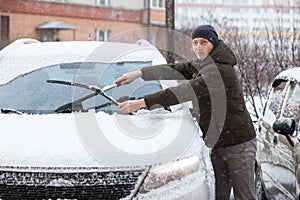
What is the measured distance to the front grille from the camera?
3691mm

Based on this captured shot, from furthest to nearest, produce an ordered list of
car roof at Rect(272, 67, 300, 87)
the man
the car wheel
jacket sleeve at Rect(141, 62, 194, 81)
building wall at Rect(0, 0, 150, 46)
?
building wall at Rect(0, 0, 150, 46), the car wheel, car roof at Rect(272, 67, 300, 87), jacket sleeve at Rect(141, 62, 194, 81), the man

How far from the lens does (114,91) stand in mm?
5031

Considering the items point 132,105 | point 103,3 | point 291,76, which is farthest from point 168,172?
point 103,3

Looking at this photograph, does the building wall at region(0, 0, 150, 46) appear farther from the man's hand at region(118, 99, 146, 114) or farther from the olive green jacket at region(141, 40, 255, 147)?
the man's hand at region(118, 99, 146, 114)

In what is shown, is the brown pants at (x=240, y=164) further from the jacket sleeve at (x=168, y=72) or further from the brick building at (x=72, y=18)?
the brick building at (x=72, y=18)

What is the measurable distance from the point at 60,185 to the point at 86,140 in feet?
1.23

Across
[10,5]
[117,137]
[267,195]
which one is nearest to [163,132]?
[117,137]

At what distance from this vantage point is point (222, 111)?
14.9 ft

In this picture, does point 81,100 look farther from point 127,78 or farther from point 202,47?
point 202,47

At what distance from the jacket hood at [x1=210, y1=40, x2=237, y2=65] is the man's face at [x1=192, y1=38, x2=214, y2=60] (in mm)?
40

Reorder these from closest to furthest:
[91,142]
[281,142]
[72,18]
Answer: [91,142]
[281,142]
[72,18]

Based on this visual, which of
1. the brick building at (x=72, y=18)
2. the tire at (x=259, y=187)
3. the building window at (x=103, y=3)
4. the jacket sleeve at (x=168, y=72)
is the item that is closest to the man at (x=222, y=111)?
the jacket sleeve at (x=168, y=72)

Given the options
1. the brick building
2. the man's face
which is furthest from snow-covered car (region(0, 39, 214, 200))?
the brick building

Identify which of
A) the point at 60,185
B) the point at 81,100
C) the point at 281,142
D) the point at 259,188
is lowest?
the point at 259,188
